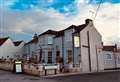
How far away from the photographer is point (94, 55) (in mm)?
31734

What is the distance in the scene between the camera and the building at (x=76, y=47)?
2983cm

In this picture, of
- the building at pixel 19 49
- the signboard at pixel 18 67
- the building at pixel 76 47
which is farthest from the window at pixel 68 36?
the building at pixel 19 49

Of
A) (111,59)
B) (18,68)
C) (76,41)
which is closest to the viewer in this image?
(18,68)

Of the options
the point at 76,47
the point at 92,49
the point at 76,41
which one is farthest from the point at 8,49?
the point at 92,49

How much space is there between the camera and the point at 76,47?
3025cm

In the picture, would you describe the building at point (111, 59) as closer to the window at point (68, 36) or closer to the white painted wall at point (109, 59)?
the white painted wall at point (109, 59)

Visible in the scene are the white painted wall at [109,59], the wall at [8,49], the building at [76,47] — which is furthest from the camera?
the wall at [8,49]

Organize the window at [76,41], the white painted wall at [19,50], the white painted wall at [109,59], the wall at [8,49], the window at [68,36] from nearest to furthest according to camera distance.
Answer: the window at [76,41]
the window at [68,36]
the white painted wall at [109,59]
the wall at [8,49]
the white painted wall at [19,50]

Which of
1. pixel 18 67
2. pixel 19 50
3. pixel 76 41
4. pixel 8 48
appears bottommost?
pixel 18 67

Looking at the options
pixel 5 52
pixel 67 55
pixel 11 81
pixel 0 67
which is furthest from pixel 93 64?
pixel 5 52

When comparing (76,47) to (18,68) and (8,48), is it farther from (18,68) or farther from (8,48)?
(8,48)

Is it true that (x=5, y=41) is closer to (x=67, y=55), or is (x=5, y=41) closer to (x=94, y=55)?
(x=67, y=55)

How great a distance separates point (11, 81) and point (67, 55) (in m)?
17.0

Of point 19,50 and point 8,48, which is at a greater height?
point 8,48
